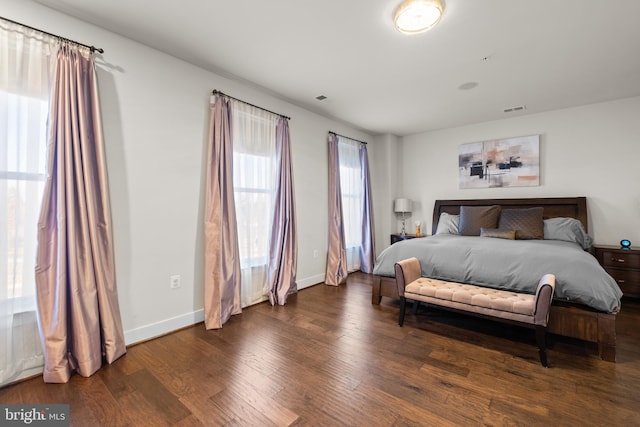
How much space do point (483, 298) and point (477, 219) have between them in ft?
6.82

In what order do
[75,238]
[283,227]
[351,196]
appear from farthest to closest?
[351,196] < [283,227] < [75,238]

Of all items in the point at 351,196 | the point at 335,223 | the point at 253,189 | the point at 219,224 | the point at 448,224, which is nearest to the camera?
the point at 219,224

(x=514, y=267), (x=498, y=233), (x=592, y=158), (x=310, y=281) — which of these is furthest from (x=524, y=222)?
(x=310, y=281)

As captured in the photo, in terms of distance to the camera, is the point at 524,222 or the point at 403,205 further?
the point at 403,205

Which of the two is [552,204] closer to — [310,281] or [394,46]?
[394,46]

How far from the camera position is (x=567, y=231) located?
11.5 feet

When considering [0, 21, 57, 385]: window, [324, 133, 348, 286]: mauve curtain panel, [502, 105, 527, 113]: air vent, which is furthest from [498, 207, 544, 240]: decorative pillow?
[0, 21, 57, 385]: window

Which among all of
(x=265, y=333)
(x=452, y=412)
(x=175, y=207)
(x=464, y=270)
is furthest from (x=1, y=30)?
(x=464, y=270)

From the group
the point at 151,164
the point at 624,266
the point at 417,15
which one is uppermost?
the point at 417,15

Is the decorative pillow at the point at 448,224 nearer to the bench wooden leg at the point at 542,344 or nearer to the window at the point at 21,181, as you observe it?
the bench wooden leg at the point at 542,344

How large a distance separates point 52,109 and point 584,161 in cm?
578

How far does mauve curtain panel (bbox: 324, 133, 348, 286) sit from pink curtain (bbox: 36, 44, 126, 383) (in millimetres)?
2730

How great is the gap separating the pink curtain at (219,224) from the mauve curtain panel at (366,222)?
261 cm

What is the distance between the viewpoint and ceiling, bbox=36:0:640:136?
2.01m
